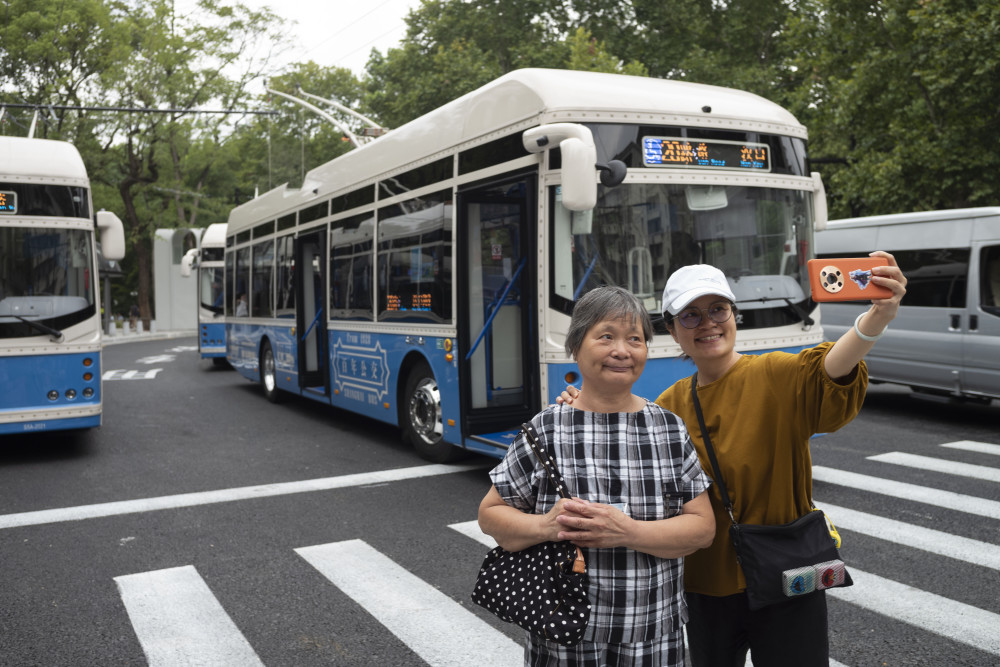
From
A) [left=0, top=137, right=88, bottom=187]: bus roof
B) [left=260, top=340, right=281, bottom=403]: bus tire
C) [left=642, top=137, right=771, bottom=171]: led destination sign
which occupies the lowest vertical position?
[left=260, top=340, right=281, bottom=403]: bus tire

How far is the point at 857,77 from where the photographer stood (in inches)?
700

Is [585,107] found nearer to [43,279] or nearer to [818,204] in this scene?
[818,204]

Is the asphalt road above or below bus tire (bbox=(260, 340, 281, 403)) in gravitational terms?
below

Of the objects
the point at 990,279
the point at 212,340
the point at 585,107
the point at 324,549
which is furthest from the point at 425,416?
the point at 212,340

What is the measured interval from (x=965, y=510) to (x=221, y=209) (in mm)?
42568

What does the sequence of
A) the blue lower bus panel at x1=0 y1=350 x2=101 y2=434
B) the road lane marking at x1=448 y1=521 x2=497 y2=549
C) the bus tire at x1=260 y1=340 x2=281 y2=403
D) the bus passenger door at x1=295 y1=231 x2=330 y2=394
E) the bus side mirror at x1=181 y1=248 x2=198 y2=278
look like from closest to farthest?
the road lane marking at x1=448 y1=521 x2=497 y2=549 → the blue lower bus panel at x1=0 y1=350 x2=101 y2=434 → the bus passenger door at x1=295 y1=231 x2=330 y2=394 → the bus tire at x1=260 y1=340 x2=281 y2=403 → the bus side mirror at x1=181 y1=248 x2=198 y2=278

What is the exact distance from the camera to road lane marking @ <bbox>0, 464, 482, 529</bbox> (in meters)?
7.02

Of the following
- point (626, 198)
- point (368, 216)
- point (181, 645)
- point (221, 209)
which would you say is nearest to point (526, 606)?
point (181, 645)

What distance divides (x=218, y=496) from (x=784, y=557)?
6266 millimetres

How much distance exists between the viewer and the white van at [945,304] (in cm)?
1065

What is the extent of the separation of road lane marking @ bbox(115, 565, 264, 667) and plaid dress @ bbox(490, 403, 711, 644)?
8.14ft

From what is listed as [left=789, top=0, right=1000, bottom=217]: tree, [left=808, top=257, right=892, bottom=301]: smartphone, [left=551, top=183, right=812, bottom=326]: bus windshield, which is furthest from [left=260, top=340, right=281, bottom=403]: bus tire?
[left=808, top=257, right=892, bottom=301]: smartphone

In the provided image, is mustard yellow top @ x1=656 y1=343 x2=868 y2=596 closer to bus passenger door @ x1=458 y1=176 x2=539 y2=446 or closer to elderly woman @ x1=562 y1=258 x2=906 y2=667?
elderly woman @ x1=562 y1=258 x2=906 y2=667

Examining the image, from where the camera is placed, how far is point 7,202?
9.38 meters
